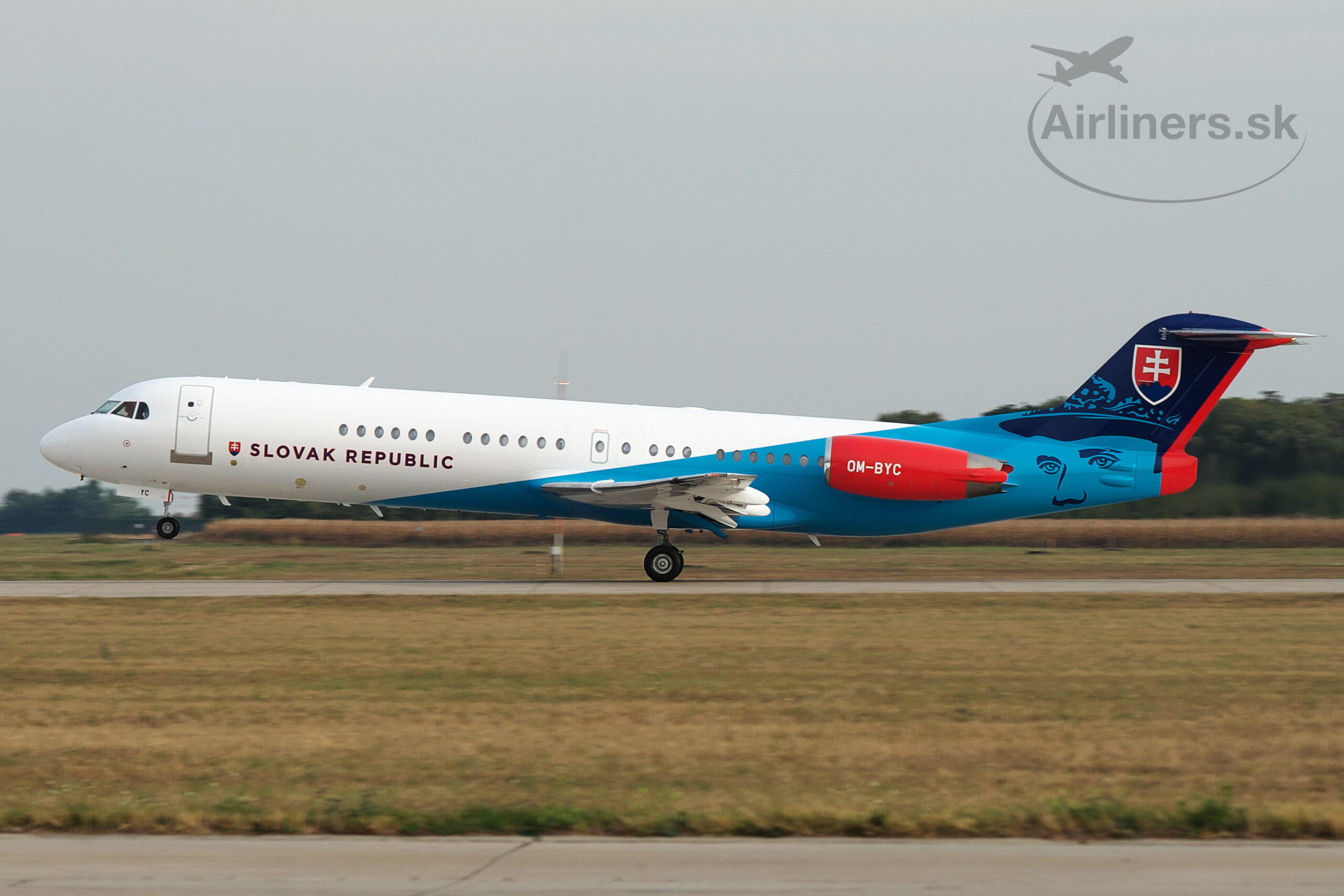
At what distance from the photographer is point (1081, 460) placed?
27.2 m

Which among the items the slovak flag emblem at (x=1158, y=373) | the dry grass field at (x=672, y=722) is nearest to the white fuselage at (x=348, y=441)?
the dry grass field at (x=672, y=722)

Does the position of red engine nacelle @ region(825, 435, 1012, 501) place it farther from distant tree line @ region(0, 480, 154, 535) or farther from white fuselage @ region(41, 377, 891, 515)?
distant tree line @ region(0, 480, 154, 535)

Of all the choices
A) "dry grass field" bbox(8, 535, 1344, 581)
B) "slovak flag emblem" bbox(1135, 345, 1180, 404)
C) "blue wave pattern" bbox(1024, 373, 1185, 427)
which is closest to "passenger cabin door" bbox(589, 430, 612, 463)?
"dry grass field" bbox(8, 535, 1344, 581)

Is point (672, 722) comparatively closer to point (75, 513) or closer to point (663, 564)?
point (663, 564)

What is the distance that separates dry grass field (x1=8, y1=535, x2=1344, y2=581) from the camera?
28703 millimetres

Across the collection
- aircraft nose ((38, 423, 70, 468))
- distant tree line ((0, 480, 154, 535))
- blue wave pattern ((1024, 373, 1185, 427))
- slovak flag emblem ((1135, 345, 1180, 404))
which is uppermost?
slovak flag emblem ((1135, 345, 1180, 404))

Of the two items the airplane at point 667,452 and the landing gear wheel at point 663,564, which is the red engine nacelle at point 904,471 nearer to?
the airplane at point 667,452

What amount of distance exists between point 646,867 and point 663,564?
62.4 feet

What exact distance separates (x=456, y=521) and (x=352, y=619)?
20154 mm

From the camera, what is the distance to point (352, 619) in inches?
777

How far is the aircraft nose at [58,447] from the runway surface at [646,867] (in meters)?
20.4

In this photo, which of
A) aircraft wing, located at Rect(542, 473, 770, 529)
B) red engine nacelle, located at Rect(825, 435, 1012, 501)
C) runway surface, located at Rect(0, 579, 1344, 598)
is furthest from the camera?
red engine nacelle, located at Rect(825, 435, 1012, 501)

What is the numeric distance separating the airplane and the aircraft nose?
0.11 feet

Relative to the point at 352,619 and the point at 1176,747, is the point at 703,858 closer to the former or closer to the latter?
the point at 1176,747
